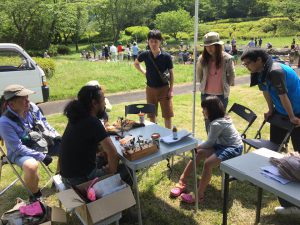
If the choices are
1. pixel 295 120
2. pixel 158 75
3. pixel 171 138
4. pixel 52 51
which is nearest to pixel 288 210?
pixel 295 120

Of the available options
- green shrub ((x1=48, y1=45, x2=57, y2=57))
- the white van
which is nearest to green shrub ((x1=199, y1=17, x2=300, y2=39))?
green shrub ((x1=48, y1=45, x2=57, y2=57))

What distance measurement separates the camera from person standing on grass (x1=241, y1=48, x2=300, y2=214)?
3.21 metres

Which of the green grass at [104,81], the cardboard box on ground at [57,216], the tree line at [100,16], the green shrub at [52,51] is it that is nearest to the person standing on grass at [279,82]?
the cardboard box on ground at [57,216]

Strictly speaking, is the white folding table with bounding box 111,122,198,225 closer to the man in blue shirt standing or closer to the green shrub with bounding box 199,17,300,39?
the man in blue shirt standing

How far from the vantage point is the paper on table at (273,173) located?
2.36m

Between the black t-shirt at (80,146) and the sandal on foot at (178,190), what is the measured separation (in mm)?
1232

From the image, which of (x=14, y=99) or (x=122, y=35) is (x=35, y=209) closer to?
(x=14, y=99)

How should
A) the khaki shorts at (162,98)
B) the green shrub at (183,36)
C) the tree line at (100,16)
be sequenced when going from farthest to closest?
1. the green shrub at (183,36)
2. the tree line at (100,16)
3. the khaki shorts at (162,98)

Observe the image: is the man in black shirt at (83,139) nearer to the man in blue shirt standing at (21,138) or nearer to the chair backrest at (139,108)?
the man in blue shirt standing at (21,138)

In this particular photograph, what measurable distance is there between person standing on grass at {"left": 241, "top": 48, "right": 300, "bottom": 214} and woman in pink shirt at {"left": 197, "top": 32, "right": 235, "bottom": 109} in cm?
69

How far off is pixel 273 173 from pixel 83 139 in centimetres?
167

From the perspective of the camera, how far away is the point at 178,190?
379 cm

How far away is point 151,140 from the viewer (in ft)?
10.4

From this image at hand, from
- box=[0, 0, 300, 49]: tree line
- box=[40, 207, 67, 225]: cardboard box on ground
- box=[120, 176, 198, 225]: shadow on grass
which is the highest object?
box=[0, 0, 300, 49]: tree line
